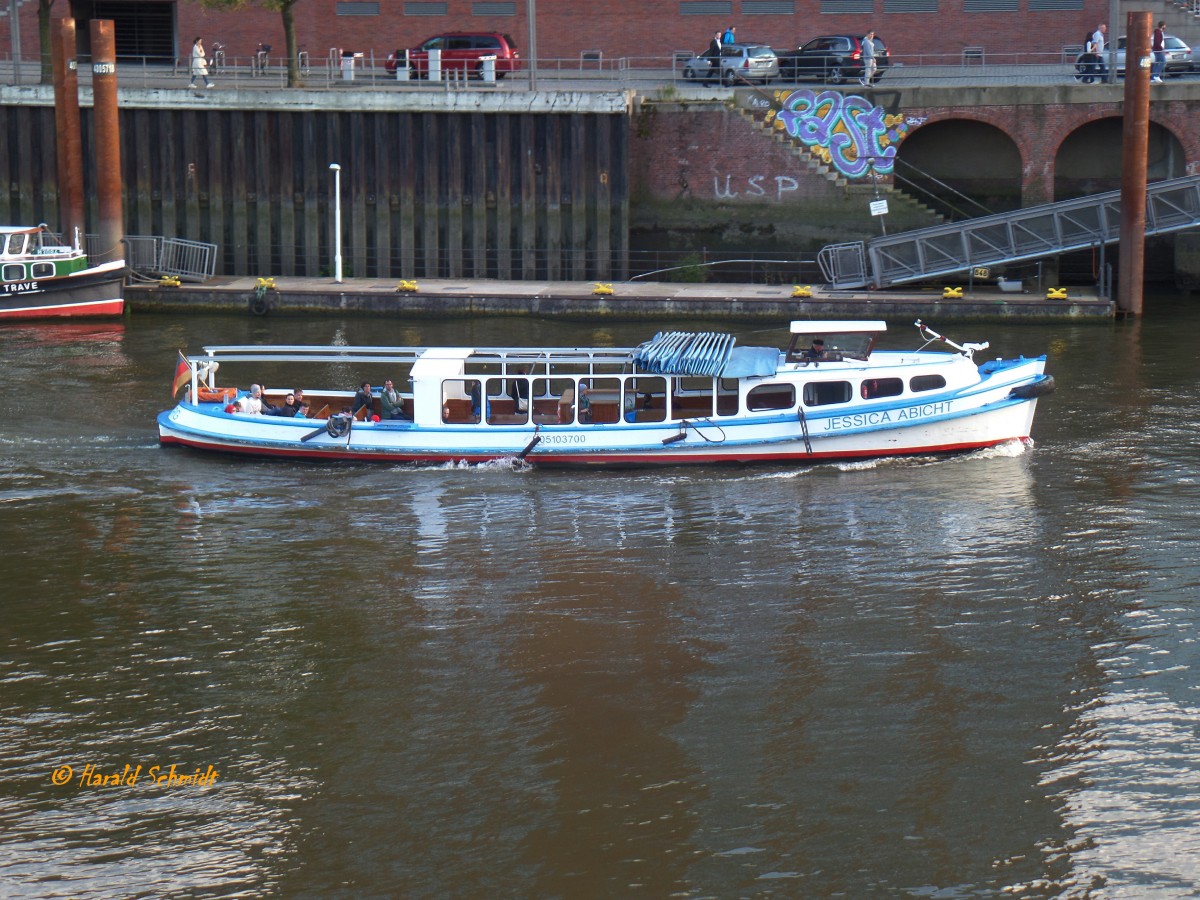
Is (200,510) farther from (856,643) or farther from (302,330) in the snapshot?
(302,330)

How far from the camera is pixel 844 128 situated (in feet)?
142

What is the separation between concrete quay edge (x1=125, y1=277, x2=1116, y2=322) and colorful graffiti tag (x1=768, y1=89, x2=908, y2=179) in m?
4.08

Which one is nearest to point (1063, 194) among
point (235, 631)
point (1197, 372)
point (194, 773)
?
point (1197, 372)

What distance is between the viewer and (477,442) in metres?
27.6

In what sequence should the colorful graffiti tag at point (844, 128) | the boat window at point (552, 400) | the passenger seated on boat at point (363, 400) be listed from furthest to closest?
the colorful graffiti tag at point (844, 128), the passenger seated on boat at point (363, 400), the boat window at point (552, 400)

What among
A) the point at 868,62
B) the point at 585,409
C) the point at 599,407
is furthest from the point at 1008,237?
the point at 585,409

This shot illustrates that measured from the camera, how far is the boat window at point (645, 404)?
2789 centimetres

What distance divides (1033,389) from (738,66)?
21234 mm

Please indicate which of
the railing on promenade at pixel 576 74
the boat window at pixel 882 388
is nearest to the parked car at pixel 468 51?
the railing on promenade at pixel 576 74

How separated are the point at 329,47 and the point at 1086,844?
45077mm

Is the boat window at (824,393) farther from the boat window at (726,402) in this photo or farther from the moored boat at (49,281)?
the moored boat at (49,281)

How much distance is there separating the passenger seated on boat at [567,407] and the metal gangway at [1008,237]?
15.0 m

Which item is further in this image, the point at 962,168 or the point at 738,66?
the point at 962,168

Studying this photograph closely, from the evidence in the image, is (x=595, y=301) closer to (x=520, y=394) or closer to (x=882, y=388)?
(x=520, y=394)
